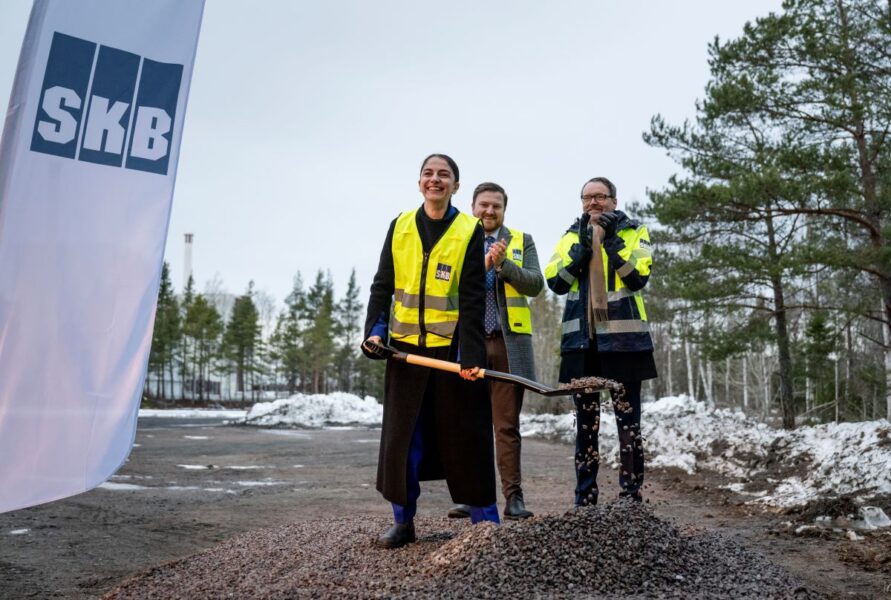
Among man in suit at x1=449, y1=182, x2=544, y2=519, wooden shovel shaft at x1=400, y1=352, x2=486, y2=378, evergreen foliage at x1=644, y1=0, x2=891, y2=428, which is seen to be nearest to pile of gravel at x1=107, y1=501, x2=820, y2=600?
wooden shovel shaft at x1=400, y1=352, x2=486, y2=378

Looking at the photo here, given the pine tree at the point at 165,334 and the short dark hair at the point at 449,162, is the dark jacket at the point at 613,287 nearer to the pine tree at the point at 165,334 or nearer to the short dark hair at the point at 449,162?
the short dark hair at the point at 449,162

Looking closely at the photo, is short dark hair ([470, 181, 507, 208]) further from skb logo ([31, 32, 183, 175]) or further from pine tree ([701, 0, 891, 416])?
pine tree ([701, 0, 891, 416])

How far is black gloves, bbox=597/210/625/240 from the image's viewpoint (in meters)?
4.84

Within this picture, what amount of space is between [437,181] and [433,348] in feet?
3.24

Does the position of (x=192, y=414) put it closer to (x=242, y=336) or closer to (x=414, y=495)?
(x=242, y=336)

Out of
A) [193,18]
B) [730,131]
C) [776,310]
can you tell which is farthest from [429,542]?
[730,131]

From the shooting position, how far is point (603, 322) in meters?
4.68

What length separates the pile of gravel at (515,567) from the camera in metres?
2.95

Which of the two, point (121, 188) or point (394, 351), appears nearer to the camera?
point (121, 188)

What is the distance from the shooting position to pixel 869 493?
233 inches

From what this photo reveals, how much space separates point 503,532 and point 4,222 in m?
2.71

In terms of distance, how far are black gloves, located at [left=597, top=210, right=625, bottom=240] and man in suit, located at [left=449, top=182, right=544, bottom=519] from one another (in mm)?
531

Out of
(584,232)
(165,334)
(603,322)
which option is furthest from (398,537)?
(165,334)

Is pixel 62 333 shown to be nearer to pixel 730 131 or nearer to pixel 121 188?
pixel 121 188
